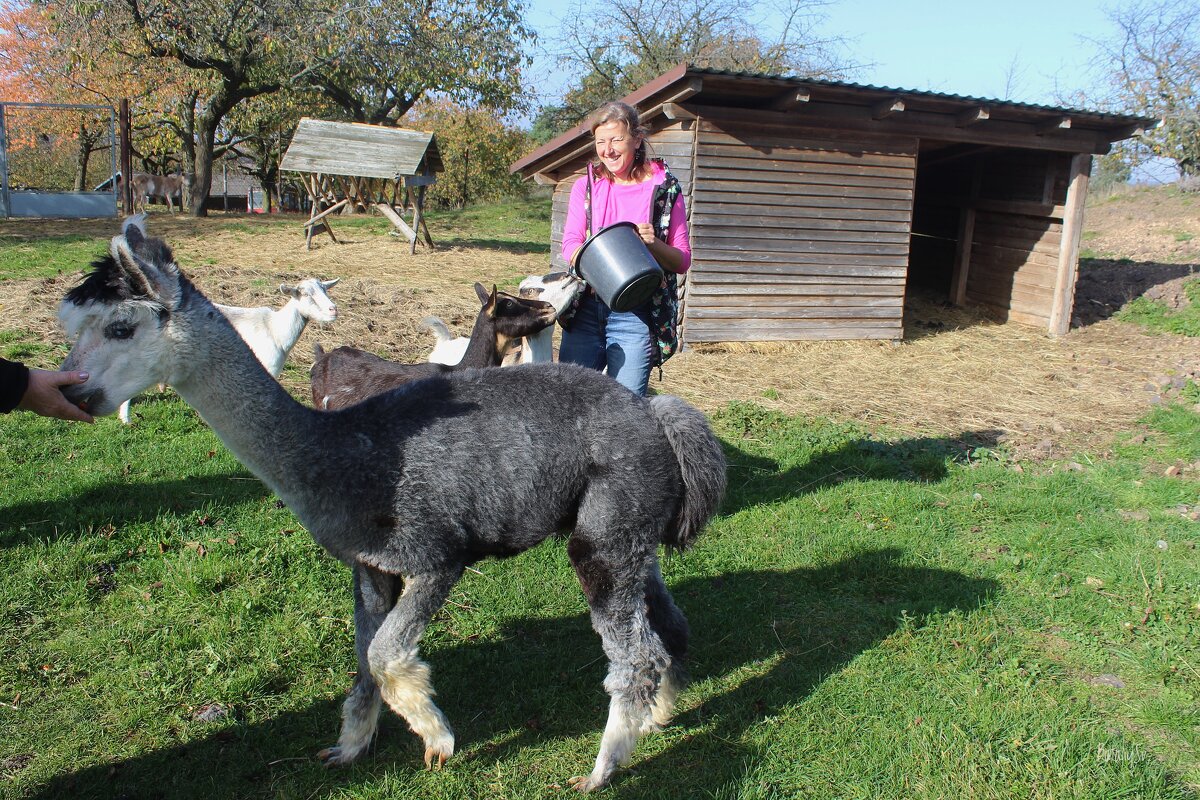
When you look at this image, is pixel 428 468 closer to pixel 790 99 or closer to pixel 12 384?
pixel 12 384

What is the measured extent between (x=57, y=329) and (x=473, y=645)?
22.2 ft

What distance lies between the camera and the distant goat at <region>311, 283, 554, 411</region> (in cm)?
573

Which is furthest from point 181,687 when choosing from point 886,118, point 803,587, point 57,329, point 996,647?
point 886,118

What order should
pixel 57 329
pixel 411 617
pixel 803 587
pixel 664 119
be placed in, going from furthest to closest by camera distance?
pixel 664 119 < pixel 57 329 < pixel 803 587 < pixel 411 617

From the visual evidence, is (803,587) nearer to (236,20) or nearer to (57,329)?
(57,329)

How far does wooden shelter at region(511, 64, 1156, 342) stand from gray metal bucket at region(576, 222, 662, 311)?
604 centimetres

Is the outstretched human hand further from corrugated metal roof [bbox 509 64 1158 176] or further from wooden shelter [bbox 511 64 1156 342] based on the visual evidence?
wooden shelter [bbox 511 64 1156 342]

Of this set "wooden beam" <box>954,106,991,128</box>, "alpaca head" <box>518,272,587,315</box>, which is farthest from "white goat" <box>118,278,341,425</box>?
"wooden beam" <box>954,106,991,128</box>

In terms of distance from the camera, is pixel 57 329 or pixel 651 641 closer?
pixel 651 641

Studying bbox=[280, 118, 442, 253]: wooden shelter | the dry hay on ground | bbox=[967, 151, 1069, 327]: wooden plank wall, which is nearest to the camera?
the dry hay on ground

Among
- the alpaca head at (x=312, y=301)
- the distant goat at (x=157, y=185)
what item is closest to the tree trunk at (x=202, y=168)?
the distant goat at (x=157, y=185)

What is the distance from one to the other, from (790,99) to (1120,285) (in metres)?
8.00

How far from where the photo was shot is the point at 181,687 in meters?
3.62

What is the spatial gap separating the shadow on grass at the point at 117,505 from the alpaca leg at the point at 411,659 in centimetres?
269
